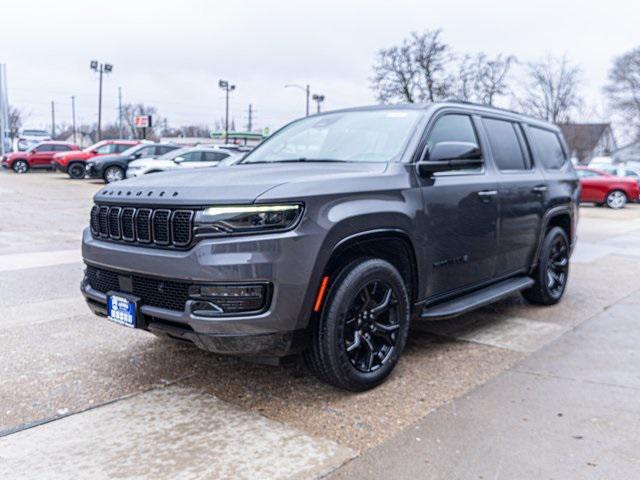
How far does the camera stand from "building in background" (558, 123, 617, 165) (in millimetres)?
58188

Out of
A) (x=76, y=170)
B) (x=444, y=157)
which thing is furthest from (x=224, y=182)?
(x=76, y=170)

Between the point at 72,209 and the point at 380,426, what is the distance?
42.7 ft

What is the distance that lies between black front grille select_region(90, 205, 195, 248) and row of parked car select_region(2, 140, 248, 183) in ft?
37.2

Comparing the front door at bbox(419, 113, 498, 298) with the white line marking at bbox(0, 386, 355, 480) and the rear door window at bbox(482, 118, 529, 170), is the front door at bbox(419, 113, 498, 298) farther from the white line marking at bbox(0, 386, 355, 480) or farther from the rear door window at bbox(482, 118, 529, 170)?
the white line marking at bbox(0, 386, 355, 480)

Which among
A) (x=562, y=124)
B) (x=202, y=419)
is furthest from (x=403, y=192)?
(x=562, y=124)

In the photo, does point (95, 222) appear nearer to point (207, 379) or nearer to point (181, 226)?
point (181, 226)

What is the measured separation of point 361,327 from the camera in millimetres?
3703

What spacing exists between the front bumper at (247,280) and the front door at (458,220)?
1217mm

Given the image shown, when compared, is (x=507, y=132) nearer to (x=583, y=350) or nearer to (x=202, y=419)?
(x=583, y=350)

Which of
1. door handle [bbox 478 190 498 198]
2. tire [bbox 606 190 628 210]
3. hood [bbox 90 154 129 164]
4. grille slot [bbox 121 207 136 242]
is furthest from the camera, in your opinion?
hood [bbox 90 154 129 164]

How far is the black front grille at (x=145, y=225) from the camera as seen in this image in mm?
3281

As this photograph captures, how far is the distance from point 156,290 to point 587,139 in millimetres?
68447

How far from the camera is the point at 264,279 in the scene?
313 centimetres

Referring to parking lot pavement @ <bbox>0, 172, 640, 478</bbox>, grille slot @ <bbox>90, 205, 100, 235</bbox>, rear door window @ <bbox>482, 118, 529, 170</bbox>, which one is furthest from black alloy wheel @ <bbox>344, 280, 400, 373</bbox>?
rear door window @ <bbox>482, 118, 529, 170</bbox>
